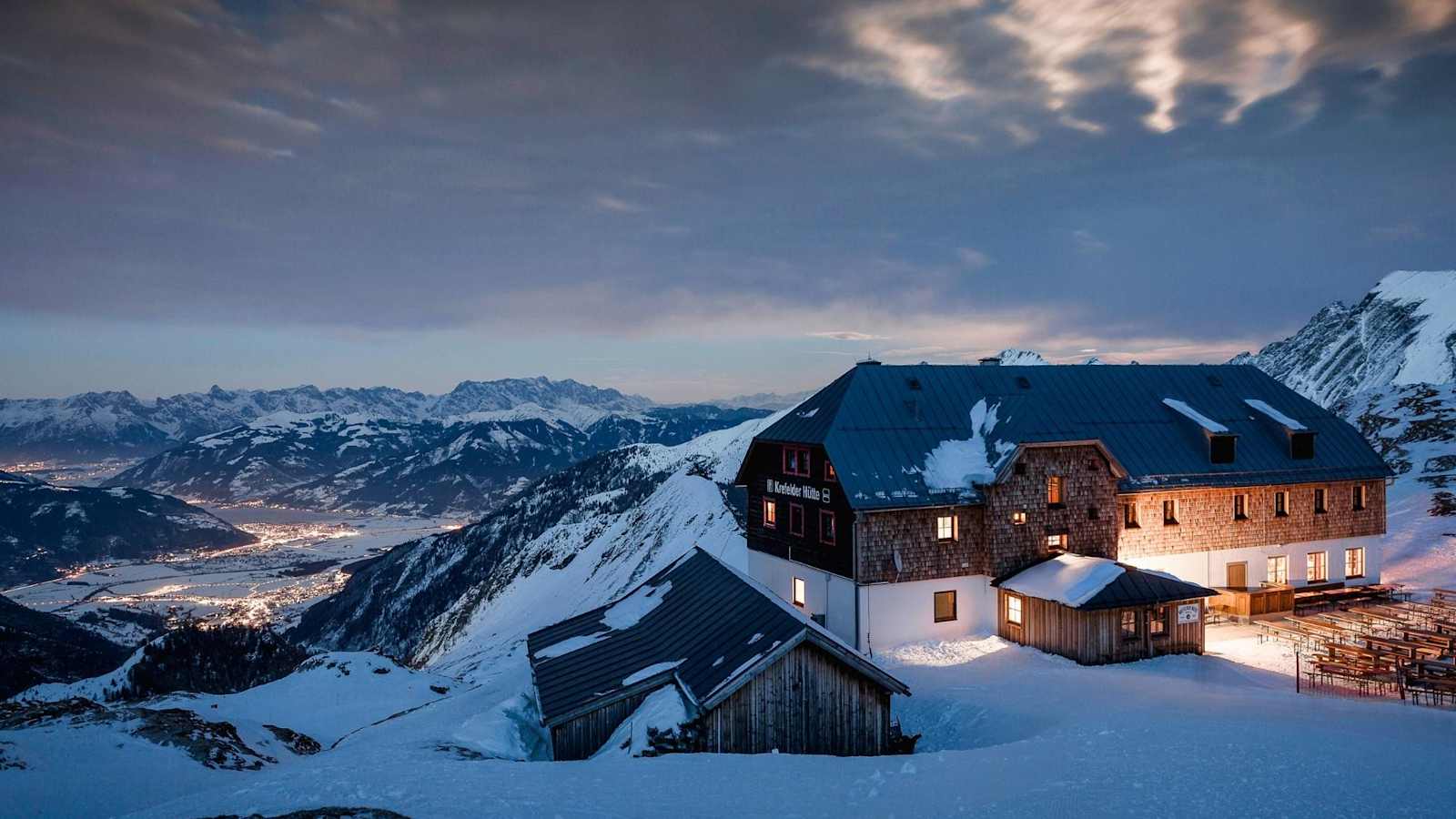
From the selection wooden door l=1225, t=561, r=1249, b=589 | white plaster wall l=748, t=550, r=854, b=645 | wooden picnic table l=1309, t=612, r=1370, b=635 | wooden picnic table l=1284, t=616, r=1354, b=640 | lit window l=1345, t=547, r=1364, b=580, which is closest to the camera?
wooden picnic table l=1284, t=616, r=1354, b=640

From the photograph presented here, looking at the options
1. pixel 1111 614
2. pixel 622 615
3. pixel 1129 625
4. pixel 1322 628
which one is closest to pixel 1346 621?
pixel 1322 628

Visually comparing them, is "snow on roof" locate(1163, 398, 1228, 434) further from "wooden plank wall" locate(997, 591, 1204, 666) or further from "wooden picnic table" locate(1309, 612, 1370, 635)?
"wooden plank wall" locate(997, 591, 1204, 666)

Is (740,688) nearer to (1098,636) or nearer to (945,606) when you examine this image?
(945,606)

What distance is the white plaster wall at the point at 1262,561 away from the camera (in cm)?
4234

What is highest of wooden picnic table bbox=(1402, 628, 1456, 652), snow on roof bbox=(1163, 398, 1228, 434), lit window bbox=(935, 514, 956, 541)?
snow on roof bbox=(1163, 398, 1228, 434)

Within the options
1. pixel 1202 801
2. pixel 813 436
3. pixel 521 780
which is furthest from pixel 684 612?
pixel 1202 801

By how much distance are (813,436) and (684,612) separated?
14.4m

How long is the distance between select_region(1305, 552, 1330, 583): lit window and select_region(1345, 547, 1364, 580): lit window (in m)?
1.82

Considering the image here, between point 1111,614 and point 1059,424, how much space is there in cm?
1244

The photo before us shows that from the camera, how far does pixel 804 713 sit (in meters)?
23.9

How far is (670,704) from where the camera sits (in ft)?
77.7

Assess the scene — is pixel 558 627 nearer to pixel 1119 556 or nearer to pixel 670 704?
pixel 670 704

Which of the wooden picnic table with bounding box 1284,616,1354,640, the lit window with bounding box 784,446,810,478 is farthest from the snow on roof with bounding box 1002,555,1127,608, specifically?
the lit window with bounding box 784,446,810,478

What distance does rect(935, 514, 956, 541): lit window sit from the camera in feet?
127
